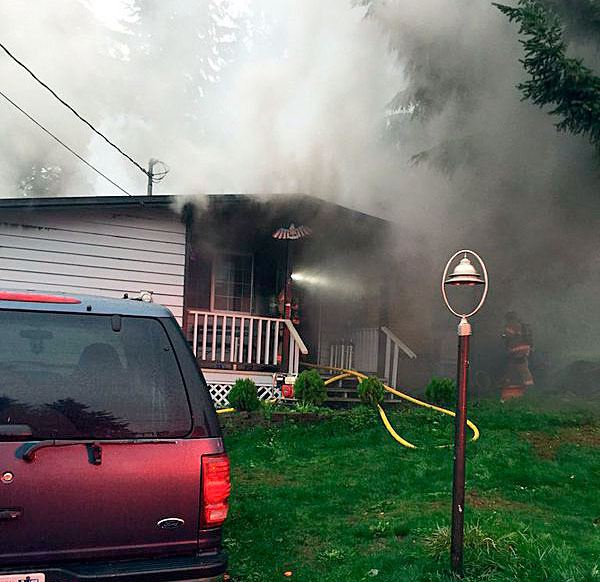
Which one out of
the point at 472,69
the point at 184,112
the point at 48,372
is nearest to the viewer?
the point at 48,372

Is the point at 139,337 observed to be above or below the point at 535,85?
below

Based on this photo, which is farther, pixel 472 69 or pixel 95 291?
pixel 472 69

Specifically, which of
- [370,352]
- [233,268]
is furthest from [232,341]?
[370,352]

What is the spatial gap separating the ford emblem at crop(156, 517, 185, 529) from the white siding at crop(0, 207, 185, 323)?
8690 millimetres

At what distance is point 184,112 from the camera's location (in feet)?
110


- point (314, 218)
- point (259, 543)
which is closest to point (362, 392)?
point (314, 218)

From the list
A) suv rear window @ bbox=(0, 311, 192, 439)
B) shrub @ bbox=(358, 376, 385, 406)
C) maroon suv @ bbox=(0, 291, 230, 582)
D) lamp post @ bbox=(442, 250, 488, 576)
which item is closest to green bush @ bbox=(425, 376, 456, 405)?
shrub @ bbox=(358, 376, 385, 406)

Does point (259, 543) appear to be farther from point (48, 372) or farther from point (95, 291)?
point (95, 291)

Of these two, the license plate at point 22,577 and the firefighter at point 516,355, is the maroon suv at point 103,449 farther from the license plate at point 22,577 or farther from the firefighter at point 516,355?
the firefighter at point 516,355

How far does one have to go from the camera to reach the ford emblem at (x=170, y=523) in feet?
8.83

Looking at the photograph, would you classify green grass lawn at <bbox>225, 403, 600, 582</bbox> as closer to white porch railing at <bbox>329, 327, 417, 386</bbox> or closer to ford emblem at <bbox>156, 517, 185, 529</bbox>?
ford emblem at <bbox>156, 517, 185, 529</bbox>

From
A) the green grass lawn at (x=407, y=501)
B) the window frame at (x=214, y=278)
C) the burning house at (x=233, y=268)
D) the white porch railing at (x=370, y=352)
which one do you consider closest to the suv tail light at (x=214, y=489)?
the green grass lawn at (x=407, y=501)

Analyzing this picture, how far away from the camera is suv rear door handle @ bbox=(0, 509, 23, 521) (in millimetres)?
2456

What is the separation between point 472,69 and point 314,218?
768cm
